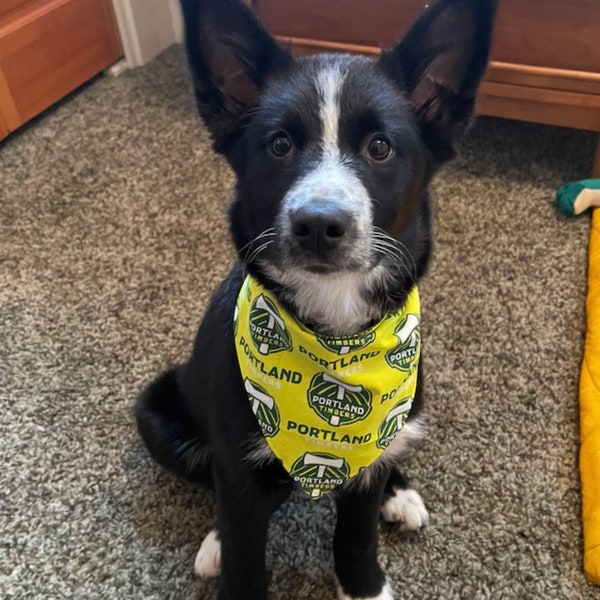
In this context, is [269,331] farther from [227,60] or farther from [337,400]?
[227,60]

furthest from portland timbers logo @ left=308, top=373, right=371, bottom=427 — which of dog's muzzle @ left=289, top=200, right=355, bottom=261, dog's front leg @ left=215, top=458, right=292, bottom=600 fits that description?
dog's muzzle @ left=289, top=200, right=355, bottom=261

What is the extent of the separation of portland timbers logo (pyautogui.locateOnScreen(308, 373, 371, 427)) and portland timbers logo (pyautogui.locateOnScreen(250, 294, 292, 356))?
8cm

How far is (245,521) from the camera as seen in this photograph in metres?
1.12

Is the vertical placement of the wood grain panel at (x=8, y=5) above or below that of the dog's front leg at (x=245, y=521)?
above

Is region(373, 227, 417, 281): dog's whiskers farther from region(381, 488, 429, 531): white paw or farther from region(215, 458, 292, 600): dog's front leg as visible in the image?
region(381, 488, 429, 531): white paw

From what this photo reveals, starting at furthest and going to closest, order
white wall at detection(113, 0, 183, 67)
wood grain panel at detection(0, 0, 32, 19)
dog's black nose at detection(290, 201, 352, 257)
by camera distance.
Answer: white wall at detection(113, 0, 183, 67), wood grain panel at detection(0, 0, 32, 19), dog's black nose at detection(290, 201, 352, 257)

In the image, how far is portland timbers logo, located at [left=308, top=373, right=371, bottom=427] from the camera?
1.10 m

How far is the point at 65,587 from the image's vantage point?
51.8 inches

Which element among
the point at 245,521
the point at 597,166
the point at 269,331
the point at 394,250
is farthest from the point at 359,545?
the point at 597,166

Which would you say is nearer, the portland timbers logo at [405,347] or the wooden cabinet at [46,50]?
the portland timbers logo at [405,347]

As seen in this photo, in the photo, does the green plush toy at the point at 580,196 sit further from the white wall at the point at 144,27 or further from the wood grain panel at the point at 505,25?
the white wall at the point at 144,27

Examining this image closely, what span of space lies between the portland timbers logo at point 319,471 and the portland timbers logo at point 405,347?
192 mm

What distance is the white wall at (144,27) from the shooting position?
118 inches

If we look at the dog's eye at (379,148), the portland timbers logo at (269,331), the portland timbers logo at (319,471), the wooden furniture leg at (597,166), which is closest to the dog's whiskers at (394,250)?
the dog's eye at (379,148)
